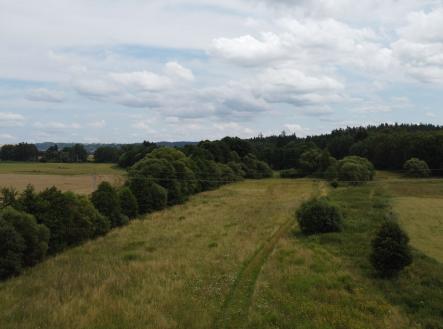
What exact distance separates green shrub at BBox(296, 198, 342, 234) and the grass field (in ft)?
3.97

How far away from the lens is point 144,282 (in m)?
19.5

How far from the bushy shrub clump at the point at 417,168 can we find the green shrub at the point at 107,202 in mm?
62667

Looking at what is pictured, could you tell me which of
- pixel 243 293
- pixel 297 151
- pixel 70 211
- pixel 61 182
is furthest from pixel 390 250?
pixel 297 151

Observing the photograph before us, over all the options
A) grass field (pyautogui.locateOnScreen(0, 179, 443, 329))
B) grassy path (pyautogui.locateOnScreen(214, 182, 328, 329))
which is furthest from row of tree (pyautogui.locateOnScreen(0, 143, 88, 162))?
grassy path (pyautogui.locateOnScreen(214, 182, 328, 329))

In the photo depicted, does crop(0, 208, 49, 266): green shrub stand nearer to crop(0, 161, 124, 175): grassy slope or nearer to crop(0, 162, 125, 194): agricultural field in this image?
crop(0, 162, 125, 194): agricultural field

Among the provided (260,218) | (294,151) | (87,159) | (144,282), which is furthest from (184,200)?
(87,159)

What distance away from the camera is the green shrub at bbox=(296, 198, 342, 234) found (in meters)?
31.9

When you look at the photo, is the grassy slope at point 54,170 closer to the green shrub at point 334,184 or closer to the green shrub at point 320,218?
the green shrub at point 334,184

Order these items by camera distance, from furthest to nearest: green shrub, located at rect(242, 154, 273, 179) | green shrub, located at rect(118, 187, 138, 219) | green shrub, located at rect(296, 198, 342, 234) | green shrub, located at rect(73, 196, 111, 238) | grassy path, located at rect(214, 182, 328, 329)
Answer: green shrub, located at rect(242, 154, 273, 179), green shrub, located at rect(118, 187, 138, 219), green shrub, located at rect(296, 198, 342, 234), green shrub, located at rect(73, 196, 111, 238), grassy path, located at rect(214, 182, 328, 329)

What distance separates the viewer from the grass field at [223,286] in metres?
15.1

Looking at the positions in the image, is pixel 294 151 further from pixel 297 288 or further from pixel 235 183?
pixel 297 288

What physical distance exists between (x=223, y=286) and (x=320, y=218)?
15206 mm

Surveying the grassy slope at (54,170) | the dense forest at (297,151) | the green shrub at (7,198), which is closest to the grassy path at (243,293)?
the green shrub at (7,198)

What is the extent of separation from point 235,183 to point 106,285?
69690mm
